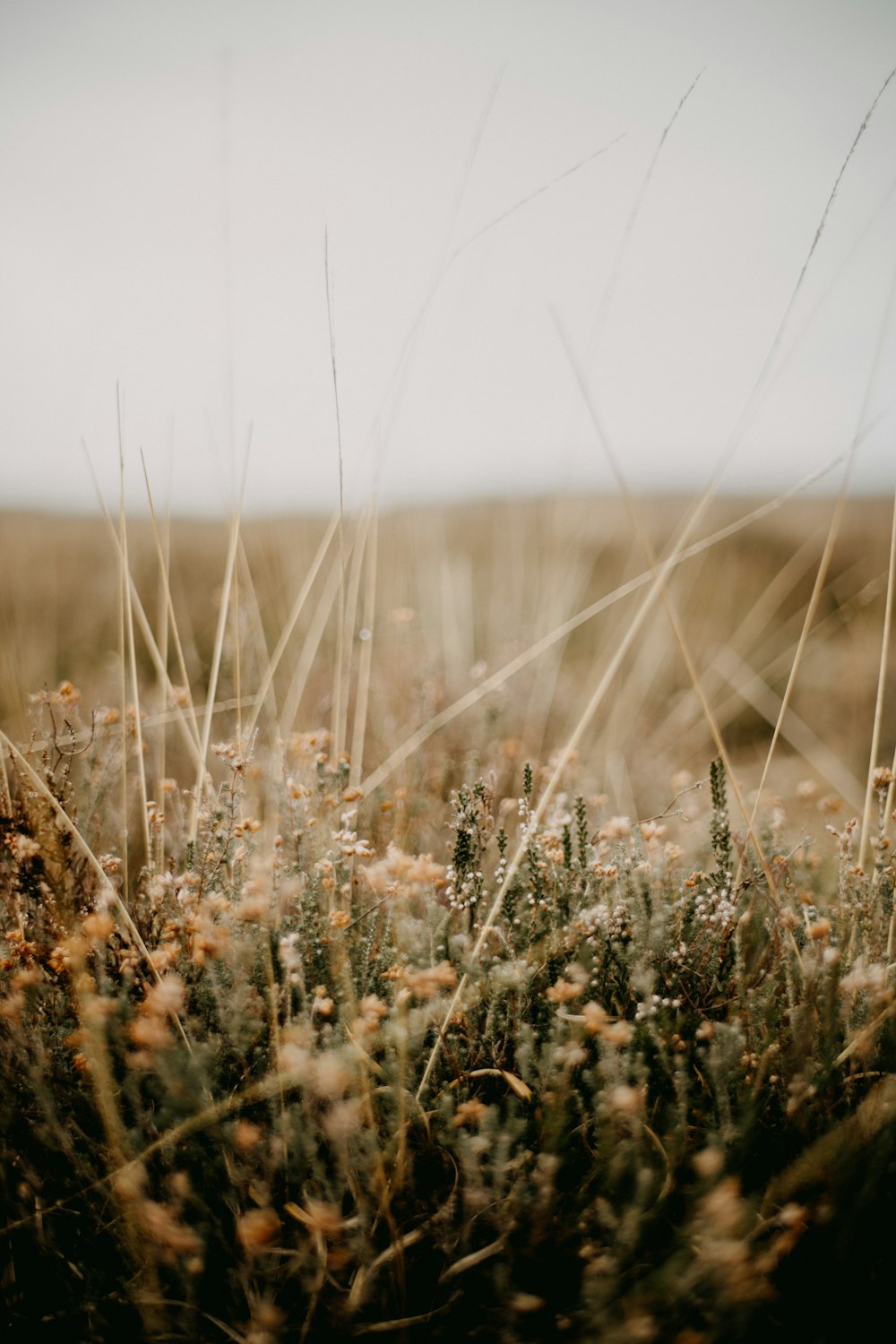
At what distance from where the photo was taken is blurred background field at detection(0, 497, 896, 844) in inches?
84.3

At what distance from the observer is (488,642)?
3525 millimetres

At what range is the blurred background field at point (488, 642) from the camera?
7.02 feet

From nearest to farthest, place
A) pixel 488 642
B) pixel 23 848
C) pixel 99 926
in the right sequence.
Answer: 1. pixel 99 926
2. pixel 23 848
3. pixel 488 642

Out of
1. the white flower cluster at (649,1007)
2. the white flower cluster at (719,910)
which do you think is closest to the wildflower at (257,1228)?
the white flower cluster at (649,1007)

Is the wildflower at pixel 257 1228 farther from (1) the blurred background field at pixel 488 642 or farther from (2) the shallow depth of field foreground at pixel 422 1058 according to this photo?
(1) the blurred background field at pixel 488 642

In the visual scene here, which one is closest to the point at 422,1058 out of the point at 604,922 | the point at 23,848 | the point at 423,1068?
the point at 423,1068

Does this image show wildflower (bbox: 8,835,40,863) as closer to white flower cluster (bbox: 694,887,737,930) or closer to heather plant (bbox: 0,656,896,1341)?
heather plant (bbox: 0,656,896,1341)

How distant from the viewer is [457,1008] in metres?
1.20

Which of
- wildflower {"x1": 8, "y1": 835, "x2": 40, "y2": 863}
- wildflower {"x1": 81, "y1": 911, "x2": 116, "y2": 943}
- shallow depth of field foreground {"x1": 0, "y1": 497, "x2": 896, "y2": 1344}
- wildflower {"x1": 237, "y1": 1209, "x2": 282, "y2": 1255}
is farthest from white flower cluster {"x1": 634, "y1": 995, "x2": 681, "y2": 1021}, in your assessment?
wildflower {"x1": 8, "y1": 835, "x2": 40, "y2": 863}

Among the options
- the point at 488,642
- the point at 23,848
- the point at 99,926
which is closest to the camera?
the point at 99,926

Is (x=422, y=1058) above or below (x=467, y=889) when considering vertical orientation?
below

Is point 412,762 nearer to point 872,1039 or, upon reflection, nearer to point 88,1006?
point 88,1006

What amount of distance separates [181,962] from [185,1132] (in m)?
0.30

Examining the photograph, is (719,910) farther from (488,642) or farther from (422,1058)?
(488,642)
